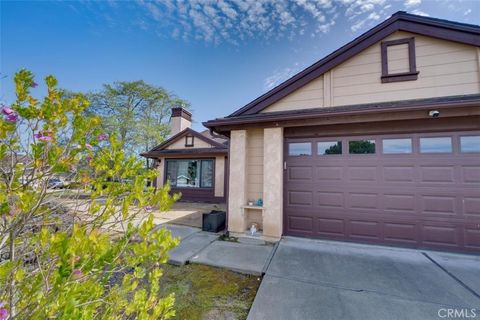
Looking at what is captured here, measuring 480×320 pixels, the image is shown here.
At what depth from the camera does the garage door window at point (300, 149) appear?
497cm

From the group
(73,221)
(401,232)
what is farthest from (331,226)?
(73,221)

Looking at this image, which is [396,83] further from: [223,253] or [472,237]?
[223,253]

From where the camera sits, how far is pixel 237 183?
202 inches

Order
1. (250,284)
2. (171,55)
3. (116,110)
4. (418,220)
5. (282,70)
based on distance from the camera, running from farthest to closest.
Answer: (116,110), (171,55), (282,70), (418,220), (250,284)

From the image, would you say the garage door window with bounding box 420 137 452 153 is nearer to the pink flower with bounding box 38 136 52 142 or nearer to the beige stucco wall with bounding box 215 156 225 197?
the pink flower with bounding box 38 136 52 142

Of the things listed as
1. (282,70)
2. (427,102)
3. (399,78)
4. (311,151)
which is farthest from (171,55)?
(427,102)

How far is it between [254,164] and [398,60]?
4.17 m

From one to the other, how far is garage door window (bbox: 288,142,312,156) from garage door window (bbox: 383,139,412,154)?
1.62 metres

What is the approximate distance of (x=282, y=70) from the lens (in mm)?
7781

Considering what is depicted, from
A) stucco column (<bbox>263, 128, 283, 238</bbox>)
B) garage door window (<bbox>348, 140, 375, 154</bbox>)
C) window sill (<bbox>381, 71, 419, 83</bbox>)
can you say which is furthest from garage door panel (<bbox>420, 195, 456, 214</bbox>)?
stucco column (<bbox>263, 128, 283, 238</bbox>)

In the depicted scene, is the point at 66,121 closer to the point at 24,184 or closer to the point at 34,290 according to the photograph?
the point at 24,184

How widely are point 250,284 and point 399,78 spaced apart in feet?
17.4

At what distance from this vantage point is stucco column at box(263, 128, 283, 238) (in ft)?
15.6

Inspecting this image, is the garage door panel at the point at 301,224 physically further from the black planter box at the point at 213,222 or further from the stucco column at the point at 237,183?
the black planter box at the point at 213,222
